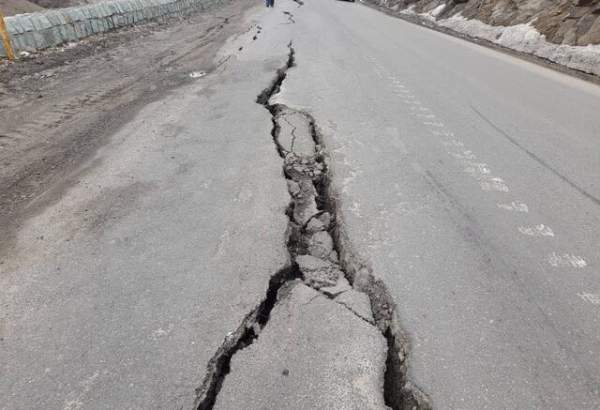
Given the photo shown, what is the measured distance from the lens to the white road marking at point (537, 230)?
311cm

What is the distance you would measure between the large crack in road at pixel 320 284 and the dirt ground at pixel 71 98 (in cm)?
200

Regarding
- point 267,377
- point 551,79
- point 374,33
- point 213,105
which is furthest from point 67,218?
point 374,33

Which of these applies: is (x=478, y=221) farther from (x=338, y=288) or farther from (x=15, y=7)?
(x=15, y=7)

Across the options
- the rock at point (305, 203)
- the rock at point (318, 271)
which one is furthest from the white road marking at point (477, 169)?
the rock at point (318, 271)

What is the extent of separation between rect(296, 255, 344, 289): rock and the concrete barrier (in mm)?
7620

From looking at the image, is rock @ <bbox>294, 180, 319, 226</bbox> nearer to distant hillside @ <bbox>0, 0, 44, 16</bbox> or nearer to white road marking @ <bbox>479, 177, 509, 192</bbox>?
white road marking @ <bbox>479, 177, 509, 192</bbox>

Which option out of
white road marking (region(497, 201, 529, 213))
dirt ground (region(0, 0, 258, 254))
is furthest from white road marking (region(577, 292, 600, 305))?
A: dirt ground (region(0, 0, 258, 254))

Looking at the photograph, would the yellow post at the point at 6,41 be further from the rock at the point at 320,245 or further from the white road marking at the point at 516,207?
the white road marking at the point at 516,207

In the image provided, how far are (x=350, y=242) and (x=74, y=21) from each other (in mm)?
9361

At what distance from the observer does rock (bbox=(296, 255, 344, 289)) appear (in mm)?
2572

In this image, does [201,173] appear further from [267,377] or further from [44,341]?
[267,377]

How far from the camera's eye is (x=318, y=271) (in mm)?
2678

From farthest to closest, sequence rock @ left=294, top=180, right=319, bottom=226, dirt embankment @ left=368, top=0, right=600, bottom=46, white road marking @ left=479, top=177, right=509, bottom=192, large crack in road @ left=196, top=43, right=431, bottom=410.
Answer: dirt embankment @ left=368, top=0, right=600, bottom=46
white road marking @ left=479, top=177, right=509, bottom=192
rock @ left=294, top=180, right=319, bottom=226
large crack in road @ left=196, top=43, right=431, bottom=410

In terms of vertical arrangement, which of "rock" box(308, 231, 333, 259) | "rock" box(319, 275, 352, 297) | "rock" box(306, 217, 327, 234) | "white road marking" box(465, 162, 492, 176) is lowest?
"rock" box(306, 217, 327, 234)
